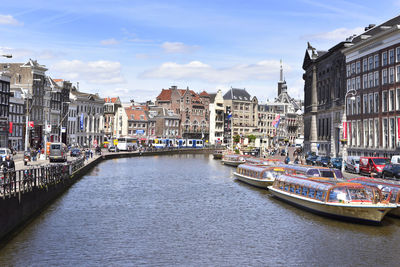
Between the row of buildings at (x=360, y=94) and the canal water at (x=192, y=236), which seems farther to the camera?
the row of buildings at (x=360, y=94)

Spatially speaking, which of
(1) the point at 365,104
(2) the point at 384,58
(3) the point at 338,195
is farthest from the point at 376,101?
(3) the point at 338,195

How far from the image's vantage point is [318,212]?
39.5 metres

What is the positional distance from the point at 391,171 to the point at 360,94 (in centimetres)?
3740

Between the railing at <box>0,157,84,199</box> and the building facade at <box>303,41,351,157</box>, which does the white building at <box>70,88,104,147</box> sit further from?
the railing at <box>0,157,84,199</box>

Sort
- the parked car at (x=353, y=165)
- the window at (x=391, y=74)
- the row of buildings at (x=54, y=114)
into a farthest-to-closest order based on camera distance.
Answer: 1. the row of buildings at (x=54, y=114)
2. the window at (x=391, y=74)
3. the parked car at (x=353, y=165)

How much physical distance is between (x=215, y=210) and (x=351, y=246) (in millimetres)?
15429

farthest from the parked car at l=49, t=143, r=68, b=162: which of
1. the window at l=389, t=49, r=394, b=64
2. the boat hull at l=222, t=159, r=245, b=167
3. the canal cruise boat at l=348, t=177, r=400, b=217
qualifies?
the canal cruise boat at l=348, t=177, r=400, b=217

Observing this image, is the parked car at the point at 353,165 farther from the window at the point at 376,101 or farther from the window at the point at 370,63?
the window at the point at 370,63

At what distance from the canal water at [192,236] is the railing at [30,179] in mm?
2428

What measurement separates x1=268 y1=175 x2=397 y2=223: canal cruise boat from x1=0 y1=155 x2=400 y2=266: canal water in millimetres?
725

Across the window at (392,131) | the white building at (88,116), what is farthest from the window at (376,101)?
the white building at (88,116)

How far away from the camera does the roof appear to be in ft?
631

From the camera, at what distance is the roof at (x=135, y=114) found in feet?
631

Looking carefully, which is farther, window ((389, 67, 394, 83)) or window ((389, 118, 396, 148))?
window ((389, 67, 394, 83))
